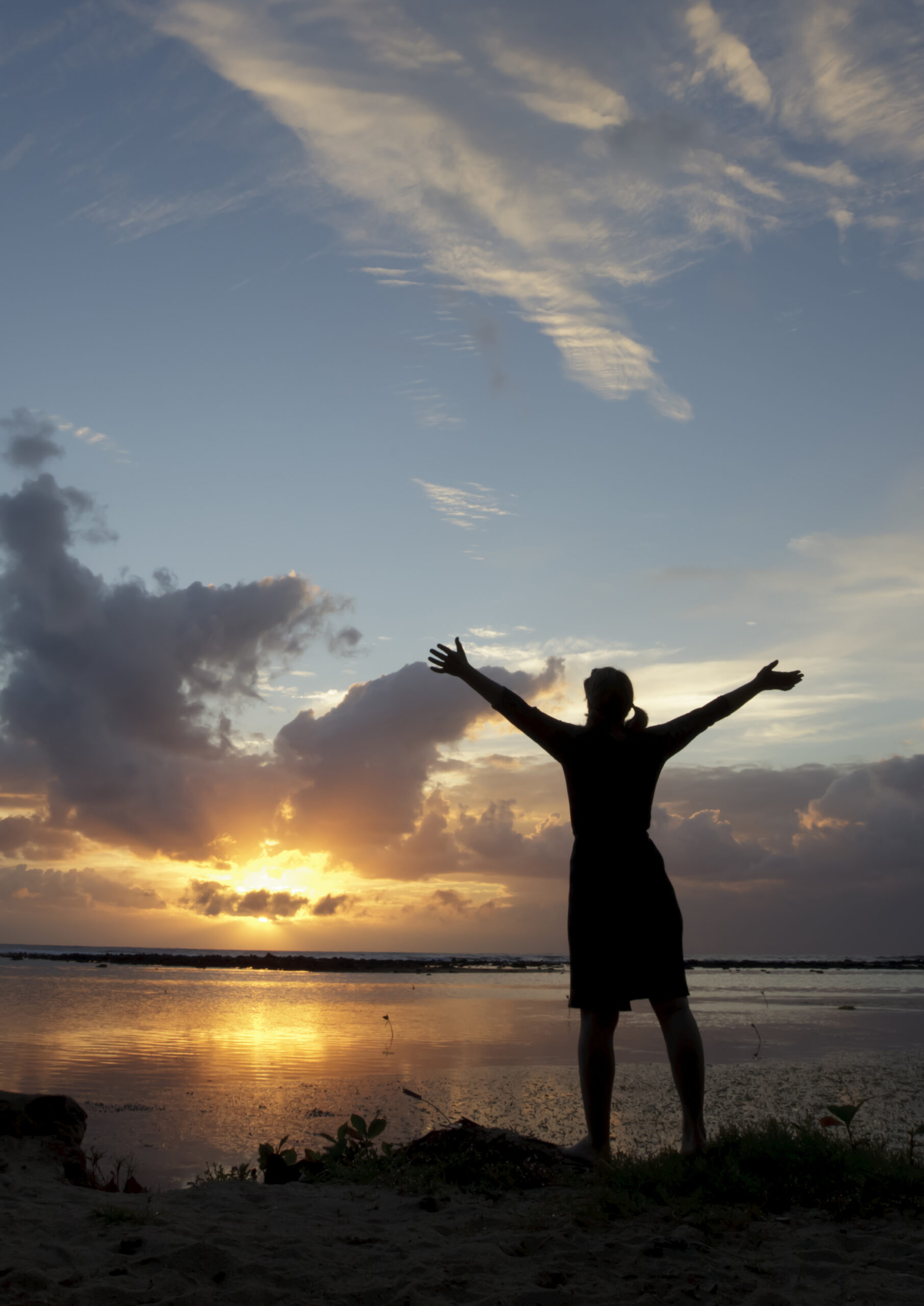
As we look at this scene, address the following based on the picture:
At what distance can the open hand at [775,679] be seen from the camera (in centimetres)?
484

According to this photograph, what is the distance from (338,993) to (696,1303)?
83.5 ft

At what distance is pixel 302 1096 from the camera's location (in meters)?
8.63

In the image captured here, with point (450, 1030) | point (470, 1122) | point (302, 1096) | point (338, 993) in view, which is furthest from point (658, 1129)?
point (338, 993)

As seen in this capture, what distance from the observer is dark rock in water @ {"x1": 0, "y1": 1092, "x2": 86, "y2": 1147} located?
17.8 ft

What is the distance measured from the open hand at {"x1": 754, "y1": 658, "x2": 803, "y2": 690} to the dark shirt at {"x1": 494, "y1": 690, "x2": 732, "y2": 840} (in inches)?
9.6

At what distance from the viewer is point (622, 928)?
4461 millimetres

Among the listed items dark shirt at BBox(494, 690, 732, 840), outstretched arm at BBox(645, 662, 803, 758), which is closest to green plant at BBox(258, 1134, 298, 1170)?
dark shirt at BBox(494, 690, 732, 840)

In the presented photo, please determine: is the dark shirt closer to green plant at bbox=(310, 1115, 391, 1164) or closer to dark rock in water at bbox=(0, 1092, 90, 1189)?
green plant at bbox=(310, 1115, 391, 1164)

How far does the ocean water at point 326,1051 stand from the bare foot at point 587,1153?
2573 millimetres

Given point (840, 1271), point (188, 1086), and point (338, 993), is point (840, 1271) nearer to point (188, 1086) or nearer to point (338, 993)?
point (188, 1086)

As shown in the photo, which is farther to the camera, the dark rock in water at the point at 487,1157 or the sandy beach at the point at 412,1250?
the dark rock in water at the point at 487,1157

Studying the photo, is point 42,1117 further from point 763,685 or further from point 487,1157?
point 763,685

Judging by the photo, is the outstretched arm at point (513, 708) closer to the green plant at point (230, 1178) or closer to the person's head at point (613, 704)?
the person's head at point (613, 704)

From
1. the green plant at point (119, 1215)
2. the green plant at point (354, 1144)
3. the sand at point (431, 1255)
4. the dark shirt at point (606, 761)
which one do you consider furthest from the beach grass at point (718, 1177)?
the dark shirt at point (606, 761)
